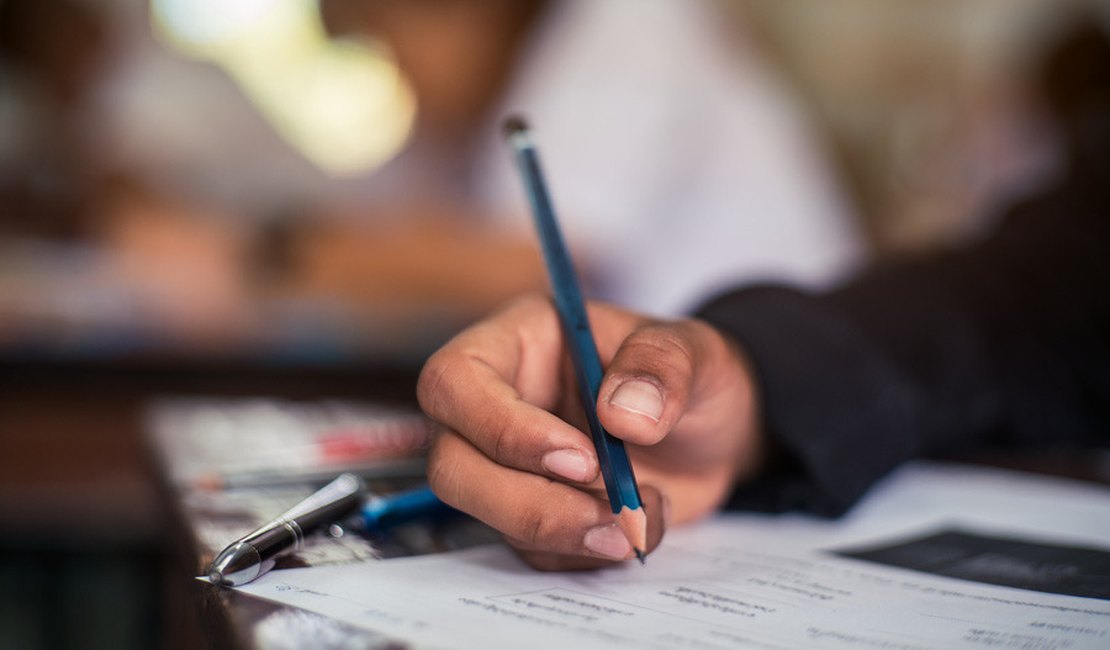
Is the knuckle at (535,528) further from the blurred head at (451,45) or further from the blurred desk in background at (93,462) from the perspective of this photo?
the blurred head at (451,45)

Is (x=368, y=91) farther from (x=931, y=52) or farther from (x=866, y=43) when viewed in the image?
(x=931, y=52)

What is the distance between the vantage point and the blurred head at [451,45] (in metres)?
1.90

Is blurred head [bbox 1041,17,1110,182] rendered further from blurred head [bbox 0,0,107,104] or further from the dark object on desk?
blurred head [bbox 0,0,107,104]

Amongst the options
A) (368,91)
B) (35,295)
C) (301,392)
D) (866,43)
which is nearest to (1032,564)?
(301,392)

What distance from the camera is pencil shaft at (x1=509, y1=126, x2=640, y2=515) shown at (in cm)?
27

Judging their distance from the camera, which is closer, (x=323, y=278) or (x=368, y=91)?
(x=323, y=278)

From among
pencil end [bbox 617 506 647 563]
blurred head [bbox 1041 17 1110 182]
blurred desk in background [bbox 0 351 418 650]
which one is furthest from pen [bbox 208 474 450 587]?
blurred head [bbox 1041 17 1110 182]

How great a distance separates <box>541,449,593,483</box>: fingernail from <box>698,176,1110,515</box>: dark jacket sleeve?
14cm

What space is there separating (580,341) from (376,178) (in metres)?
1.73

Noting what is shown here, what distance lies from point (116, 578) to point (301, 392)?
0.29m

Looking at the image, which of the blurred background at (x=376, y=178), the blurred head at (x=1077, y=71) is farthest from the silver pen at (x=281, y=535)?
the blurred head at (x=1077, y=71)

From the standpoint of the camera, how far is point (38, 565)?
3.55 ft

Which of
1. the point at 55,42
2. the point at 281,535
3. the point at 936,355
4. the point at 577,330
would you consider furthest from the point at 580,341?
the point at 55,42

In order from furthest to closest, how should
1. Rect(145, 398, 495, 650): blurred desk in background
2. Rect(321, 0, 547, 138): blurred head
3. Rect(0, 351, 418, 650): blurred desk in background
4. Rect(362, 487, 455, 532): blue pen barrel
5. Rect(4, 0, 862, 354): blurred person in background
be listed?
1. Rect(321, 0, 547, 138): blurred head
2. Rect(4, 0, 862, 354): blurred person in background
3. Rect(0, 351, 418, 650): blurred desk in background
4. Rect(362, 487, 455, 532): blue pen barrel
5. Rect(145, 398, 495, 650): blurred desk in background
